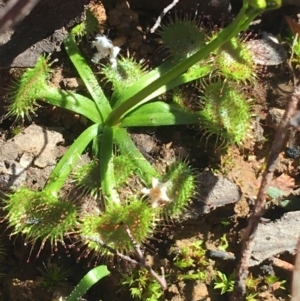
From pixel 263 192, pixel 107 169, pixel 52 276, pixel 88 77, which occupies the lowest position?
pixel 263 192

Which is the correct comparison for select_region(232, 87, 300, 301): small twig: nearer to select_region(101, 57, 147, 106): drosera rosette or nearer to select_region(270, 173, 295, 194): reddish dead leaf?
select_region(270, 173, 295, 194): reddish dead leaf

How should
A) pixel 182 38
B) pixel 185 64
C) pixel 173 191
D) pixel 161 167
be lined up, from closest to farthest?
pixel 185 64 < pixel 173 191 < pixel 161 167 < pixel 182 38

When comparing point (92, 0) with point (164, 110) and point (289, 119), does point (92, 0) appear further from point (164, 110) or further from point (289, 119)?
point (289, 119)

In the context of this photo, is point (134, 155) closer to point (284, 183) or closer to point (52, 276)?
point (52, 276)

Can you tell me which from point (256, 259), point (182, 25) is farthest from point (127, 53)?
point (256, 259)

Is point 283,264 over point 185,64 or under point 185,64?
under

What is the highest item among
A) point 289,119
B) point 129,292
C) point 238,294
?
point 289,119

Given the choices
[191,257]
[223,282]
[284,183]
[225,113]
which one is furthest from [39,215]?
[284,183]
